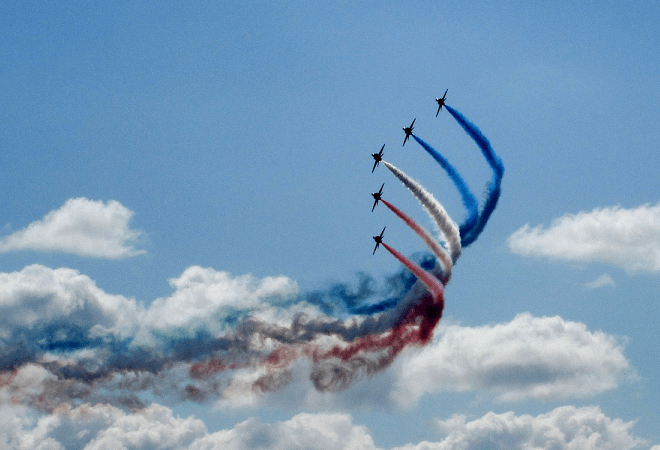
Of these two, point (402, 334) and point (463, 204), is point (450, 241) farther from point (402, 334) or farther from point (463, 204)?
point (402, 334)

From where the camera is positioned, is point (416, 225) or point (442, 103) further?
point (442, 103)

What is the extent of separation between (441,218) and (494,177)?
34.8 feet

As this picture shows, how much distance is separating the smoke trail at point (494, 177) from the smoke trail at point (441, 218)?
5.13 feet

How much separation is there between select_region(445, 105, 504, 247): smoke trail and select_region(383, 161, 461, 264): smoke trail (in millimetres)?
1564

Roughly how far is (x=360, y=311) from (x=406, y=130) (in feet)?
99.3

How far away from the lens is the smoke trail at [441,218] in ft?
367

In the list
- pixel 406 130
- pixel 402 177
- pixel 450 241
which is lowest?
pixel 450 241

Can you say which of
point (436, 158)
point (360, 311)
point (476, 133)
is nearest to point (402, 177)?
point (436, 158)

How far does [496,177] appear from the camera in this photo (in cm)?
11444

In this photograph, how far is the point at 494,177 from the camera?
11450 centimetres

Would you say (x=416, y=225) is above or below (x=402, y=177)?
below

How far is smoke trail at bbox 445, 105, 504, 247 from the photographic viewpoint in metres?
113

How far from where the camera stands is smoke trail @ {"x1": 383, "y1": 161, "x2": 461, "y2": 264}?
367 feet

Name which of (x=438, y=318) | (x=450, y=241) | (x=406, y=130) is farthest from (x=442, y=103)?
(x=438, y=318)
